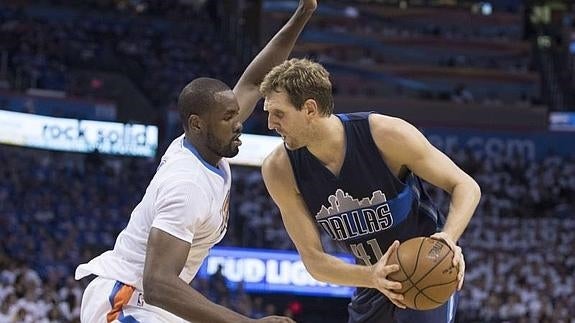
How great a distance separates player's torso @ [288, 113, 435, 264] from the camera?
5180 millimetres

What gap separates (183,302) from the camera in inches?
158

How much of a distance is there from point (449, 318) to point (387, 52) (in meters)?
24.0

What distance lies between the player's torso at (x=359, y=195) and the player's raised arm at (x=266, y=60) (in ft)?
1.50

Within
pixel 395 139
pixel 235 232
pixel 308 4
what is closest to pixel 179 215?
pixel 395 139

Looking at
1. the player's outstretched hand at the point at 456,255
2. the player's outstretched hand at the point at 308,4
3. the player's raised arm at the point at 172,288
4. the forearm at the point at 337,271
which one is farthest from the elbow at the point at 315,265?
the player's outstretched hand at the point at 308,4

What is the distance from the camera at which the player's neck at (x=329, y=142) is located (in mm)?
5090

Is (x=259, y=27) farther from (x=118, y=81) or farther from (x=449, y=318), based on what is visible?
(x=449, y=318)

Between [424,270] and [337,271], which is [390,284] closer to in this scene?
[424,270]

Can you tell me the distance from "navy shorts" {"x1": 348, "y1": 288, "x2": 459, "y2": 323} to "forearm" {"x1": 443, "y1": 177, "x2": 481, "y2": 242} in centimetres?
67

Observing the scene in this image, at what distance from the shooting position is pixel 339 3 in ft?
96.8

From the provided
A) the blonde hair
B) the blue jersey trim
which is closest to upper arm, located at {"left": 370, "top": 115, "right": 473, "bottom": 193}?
the blonde hair

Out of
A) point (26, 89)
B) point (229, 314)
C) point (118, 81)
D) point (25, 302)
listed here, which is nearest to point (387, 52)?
point (118, 81)

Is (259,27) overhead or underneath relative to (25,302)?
overhead

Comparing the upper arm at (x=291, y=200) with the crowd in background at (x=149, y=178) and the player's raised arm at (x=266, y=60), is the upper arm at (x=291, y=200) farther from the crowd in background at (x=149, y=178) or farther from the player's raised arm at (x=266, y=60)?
the crowd in background at (x=149, y=178)
